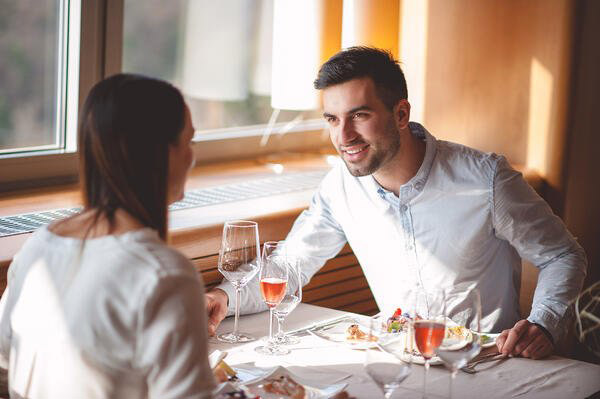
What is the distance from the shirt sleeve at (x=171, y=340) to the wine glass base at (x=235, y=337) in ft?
2.67

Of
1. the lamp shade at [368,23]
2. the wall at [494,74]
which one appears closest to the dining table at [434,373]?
the lamp shade at [368,23]

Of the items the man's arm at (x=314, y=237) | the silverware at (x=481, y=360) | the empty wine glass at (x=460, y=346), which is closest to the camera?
the empty wine glass at (x=460, y=346)

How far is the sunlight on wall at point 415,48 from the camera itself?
377 cm

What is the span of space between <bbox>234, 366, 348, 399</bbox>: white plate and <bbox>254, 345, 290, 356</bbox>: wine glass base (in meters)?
0.15

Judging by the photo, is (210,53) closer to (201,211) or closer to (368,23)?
(368,23)

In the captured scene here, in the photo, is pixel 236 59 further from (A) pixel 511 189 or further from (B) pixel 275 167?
(A) pixel 511 189

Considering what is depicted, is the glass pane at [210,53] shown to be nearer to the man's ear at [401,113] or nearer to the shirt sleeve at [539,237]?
the man's ear at [401,113]

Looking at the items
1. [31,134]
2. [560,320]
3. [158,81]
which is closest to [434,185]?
[560,320]

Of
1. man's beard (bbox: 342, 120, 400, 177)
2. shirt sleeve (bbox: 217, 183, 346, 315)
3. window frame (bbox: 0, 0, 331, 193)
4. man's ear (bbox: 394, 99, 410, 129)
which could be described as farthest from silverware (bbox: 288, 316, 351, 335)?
window frame (bbox: 0, 0, 331, 193)

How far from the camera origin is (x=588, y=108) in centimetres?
384

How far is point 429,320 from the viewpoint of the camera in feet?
5.27

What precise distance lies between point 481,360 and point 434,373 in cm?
14

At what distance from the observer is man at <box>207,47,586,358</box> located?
244 centimetres

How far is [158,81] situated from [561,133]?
2784 mm
